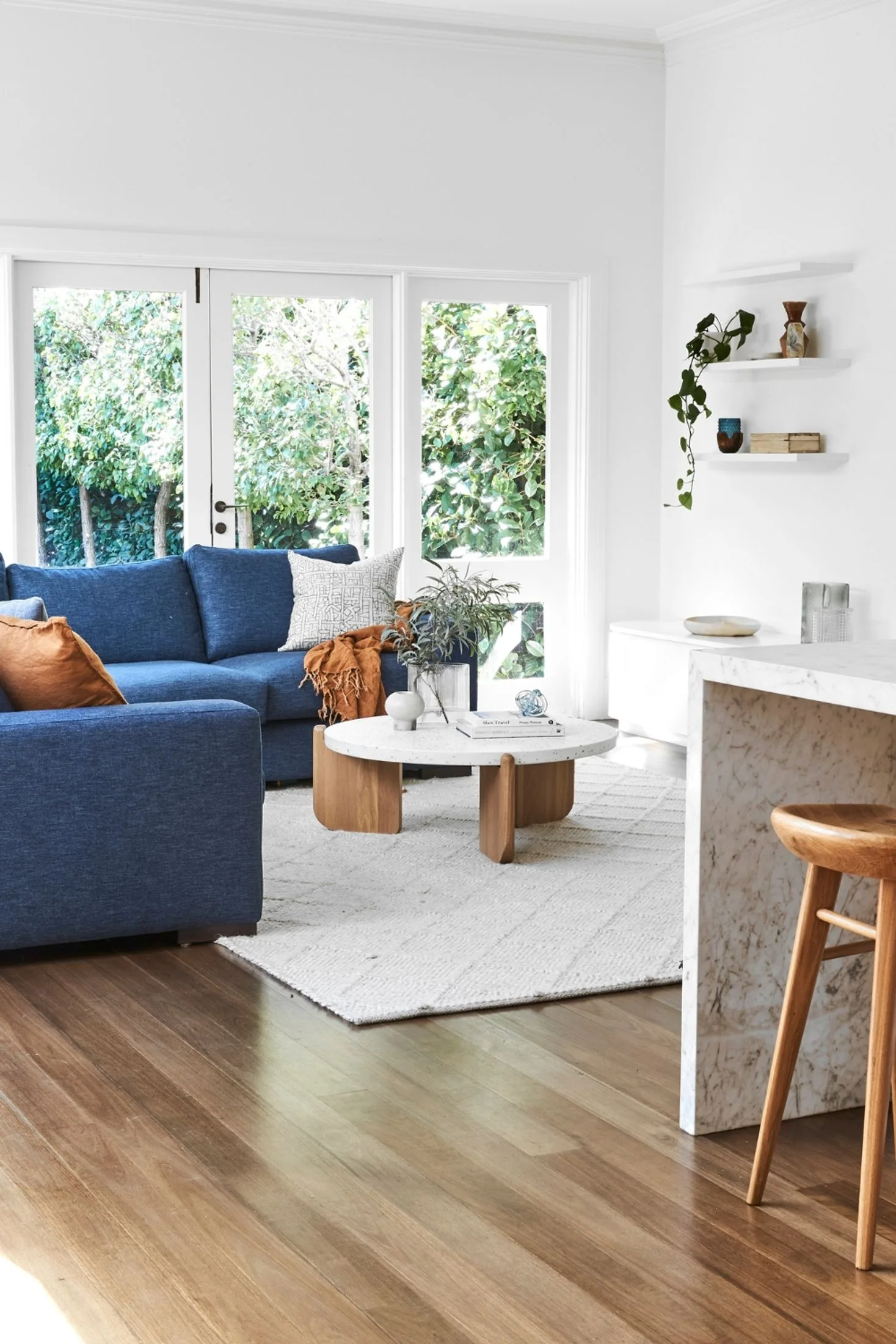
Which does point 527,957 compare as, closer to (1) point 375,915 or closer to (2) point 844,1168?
(1) point 375,915

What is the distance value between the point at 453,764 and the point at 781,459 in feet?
9.52

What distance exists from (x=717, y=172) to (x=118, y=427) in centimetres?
309

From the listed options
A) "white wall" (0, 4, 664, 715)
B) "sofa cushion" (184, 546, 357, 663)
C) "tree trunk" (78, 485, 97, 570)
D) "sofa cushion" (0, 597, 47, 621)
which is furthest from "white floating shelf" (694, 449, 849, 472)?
"sofa cushion" (0, 597, 47, 621)

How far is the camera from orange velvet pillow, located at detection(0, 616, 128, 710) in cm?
395

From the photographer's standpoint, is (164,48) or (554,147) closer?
(164,48)

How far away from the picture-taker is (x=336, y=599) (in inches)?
252

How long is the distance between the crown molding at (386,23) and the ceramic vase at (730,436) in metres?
1.95

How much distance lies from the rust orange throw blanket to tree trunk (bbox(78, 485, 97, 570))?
149 centimetres

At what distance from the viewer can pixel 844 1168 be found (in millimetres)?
2703

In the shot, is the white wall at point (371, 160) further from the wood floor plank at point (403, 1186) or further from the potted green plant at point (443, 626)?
the wood floor plank at point (403, 1186)

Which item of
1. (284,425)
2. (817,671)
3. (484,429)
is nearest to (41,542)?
(284,425)

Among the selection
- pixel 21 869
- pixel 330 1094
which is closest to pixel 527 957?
pixel 330 1094

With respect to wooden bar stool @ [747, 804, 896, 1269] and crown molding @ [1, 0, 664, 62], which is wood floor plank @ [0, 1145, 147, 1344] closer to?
wooden bar stool @ [747, 804, 896, 1269]

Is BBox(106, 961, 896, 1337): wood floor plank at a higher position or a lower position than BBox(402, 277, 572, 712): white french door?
lower
